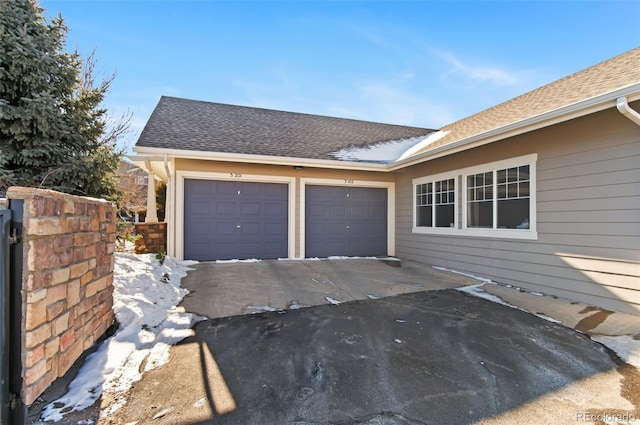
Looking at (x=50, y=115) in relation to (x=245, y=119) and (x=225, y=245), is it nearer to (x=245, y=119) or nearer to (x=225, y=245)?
(x=225, y=245)

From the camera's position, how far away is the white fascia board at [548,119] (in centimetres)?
394

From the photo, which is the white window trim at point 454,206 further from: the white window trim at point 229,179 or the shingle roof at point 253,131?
the white window trim at point 229,179

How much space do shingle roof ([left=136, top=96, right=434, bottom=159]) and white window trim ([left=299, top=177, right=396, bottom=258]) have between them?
30.5 inches

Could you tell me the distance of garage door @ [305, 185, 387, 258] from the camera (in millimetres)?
8742

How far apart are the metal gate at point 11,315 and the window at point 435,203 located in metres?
7.37

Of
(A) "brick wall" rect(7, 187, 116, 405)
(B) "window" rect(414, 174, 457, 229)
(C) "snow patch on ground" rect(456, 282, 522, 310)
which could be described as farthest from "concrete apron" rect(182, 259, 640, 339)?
(A) "brick wall" rect(7, 187, 116, 405)

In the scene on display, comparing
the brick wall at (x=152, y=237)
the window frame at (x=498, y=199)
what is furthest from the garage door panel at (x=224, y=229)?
the window frame at (x=498, y=199)

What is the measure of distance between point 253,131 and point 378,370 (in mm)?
7784

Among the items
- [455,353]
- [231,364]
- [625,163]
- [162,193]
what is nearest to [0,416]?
[231,364]

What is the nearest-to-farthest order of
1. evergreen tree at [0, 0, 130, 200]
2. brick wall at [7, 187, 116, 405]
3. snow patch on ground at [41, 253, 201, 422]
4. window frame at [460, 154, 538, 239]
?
brick wall at [7, 187, 116, 405], snow patch on ground at [41, 253, 201, 422], evergreen tree at [0, 0, 130, 200], window frame at [460, 154, 538, 239]

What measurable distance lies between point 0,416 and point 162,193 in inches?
482

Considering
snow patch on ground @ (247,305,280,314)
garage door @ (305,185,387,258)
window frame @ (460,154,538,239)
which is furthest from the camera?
garage door @ (305,185,387,258)

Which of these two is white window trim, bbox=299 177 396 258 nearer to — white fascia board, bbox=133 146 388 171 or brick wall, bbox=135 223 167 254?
white fascia board, bbox=133 146 388 171

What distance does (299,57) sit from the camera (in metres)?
9.84
